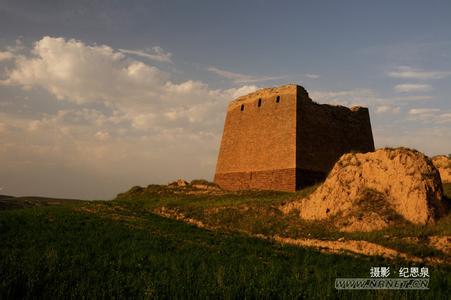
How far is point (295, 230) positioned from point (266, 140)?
14999 mm

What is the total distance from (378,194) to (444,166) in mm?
10042

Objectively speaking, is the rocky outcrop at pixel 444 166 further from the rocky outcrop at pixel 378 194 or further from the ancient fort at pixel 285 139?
the ancient fort at pixel 285 139

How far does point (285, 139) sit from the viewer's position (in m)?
31.1

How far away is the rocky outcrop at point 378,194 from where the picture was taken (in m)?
17.2

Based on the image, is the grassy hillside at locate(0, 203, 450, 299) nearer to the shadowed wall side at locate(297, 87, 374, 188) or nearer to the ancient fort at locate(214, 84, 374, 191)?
the ancient fort at locate(214, 84, 374, 191)

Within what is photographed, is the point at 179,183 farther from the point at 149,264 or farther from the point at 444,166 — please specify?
the point at 149,264

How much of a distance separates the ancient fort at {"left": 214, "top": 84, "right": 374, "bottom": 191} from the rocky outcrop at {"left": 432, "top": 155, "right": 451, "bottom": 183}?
26.9ft

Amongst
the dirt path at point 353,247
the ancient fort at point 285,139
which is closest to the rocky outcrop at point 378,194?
the dirt path at point 353,247

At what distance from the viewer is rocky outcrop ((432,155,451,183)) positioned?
25212 millimetres

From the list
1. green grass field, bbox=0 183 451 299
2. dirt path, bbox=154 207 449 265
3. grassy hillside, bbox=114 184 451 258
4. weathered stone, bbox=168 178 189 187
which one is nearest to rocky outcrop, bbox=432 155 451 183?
grassy hillside, bbox=114 184 451 258

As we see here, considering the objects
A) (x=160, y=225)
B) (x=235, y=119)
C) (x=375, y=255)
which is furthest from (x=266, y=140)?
(x=375, y=255)

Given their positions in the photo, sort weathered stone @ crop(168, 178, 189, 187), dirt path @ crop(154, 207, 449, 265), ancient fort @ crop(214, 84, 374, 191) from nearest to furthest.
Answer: dirt path @ crop(154, 207, 449, 265) < ancient fort @ crop(214, 84, 374, 191) < weathered stone @ crop(168, 178, 189, 187)

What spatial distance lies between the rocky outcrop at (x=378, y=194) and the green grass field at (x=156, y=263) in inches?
116

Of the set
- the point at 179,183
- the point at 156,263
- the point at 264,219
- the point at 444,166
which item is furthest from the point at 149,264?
the point at 179,183
